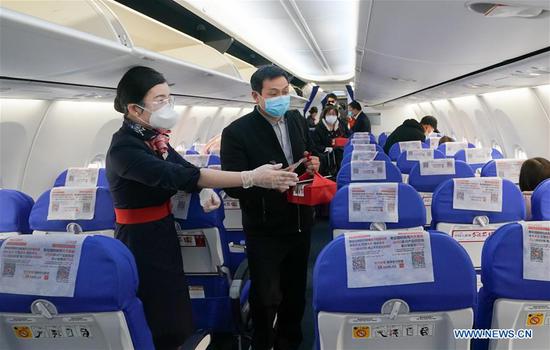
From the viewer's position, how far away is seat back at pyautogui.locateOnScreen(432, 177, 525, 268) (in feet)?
8.23

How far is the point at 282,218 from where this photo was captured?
2.43 meters

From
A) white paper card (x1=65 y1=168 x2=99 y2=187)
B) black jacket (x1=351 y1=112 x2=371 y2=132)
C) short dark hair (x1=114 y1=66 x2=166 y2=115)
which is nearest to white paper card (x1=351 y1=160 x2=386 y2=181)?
short dark hair (x1=114 y1=66 x2=166 y2=115)

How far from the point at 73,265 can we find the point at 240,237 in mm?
2791

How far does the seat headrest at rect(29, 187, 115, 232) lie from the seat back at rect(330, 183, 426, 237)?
1.43 meters

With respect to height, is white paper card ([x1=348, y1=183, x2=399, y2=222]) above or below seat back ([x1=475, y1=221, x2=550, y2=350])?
above

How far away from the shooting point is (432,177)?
3.84 metres

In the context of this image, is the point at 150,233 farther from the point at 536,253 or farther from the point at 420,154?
the point at 420,154

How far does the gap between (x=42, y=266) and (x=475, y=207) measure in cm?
228

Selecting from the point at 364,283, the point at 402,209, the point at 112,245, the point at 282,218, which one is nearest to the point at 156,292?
the point at 112,245

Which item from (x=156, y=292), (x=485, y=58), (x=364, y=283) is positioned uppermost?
(x=485, y=58)

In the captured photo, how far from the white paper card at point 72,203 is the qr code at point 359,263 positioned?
1.94 m

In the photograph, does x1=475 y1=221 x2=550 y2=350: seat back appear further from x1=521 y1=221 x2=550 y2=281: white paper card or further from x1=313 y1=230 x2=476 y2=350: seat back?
x1=313 y1=230 x2=476 y2=350: seat back

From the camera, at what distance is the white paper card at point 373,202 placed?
8.07 ft

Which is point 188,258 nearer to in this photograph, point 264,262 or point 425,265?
point 264,262
